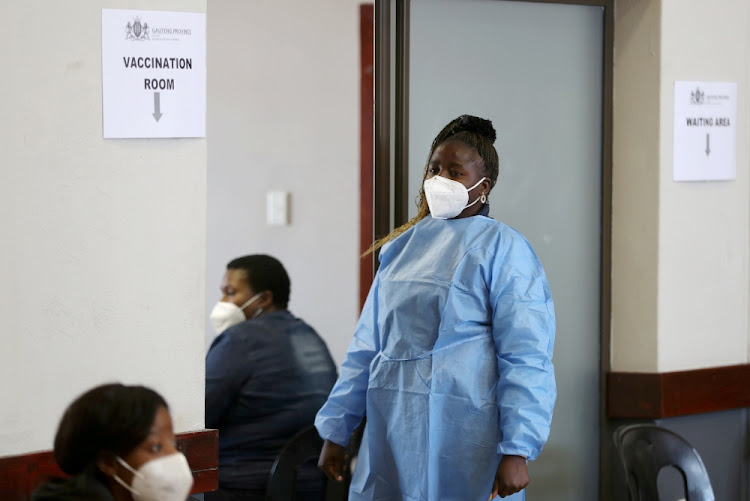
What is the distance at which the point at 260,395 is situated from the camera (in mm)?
2742

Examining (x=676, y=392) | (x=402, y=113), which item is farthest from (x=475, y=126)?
(x=676, y=392)

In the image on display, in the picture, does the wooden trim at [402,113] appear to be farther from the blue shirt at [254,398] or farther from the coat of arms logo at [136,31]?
the coat of arms logo at [136,31]

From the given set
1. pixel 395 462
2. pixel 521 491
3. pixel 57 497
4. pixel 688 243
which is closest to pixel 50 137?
pixel 57 497

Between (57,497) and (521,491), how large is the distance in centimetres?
117

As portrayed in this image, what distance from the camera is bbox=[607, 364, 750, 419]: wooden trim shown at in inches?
120

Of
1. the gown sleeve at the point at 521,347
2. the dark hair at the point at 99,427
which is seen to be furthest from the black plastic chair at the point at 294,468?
the dark hair at the point at 99,427

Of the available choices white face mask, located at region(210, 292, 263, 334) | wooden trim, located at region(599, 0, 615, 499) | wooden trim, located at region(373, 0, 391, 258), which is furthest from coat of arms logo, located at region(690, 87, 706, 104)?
white face mask, located at region(210, 292, 263, 334)

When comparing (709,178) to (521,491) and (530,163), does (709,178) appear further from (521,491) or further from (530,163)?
(521,491)

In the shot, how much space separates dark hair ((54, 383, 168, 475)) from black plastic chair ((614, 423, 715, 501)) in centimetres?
152

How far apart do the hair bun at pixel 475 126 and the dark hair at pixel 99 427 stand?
1177 millimetres

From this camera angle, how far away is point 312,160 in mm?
4191

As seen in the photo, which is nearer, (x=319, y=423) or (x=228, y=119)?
(x=319, y=423)

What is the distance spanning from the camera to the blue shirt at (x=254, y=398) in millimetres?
2717

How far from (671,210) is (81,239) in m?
1.84
